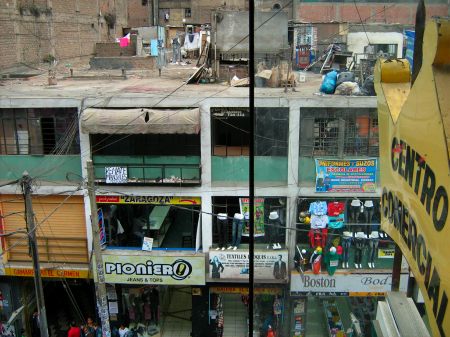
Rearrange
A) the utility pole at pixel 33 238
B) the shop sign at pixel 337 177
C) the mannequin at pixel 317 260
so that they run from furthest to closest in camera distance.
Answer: the mannequin at pixel 317 260, the shop sign at pixel 337 177, the utility pole at pixel 33 238

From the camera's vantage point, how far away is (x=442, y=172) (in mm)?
1795

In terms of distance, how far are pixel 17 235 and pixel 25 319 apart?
2.57 meters

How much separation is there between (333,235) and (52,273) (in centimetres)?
769

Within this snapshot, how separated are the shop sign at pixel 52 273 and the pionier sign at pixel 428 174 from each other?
1212 cm

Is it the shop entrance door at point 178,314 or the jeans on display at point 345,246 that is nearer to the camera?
the jeans on display at point 345,246

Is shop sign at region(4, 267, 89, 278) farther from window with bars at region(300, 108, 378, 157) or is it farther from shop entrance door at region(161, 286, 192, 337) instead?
window with bars at region(300, 108, 378, 157)

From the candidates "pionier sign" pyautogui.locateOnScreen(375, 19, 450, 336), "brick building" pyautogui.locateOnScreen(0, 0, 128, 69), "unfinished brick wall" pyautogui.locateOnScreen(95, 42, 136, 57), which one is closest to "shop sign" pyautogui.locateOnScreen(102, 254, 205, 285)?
"brick building" pyautogui.locateOnScreen(0, 0, 128, 69)

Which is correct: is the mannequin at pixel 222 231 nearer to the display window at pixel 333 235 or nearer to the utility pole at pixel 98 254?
the display window at pixel 333 235

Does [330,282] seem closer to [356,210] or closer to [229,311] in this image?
[356,210]

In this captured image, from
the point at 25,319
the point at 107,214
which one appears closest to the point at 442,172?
the point at 107,214

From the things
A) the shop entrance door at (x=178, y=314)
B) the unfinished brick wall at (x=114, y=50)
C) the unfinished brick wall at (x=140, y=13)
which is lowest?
the shop entrance door at (x=178, y=314)

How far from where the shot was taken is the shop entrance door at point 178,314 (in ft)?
46.4

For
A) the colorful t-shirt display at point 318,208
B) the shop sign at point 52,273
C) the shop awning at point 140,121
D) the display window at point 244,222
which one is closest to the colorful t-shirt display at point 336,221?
the colorful t-shirt display at point 318,208

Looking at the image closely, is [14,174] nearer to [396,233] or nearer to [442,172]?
[396,233]
